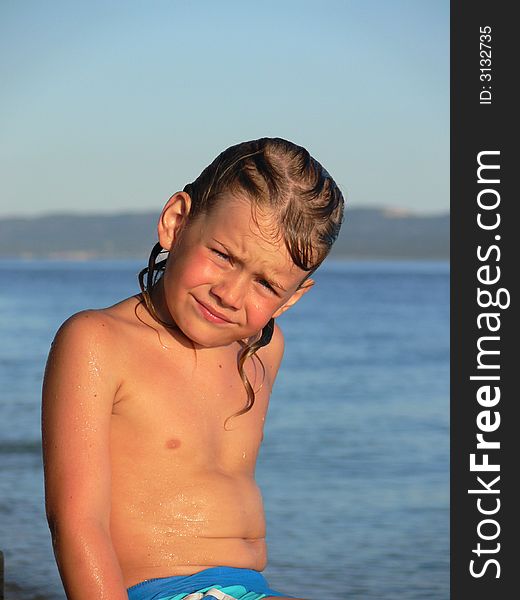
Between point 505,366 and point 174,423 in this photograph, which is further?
point 505,366

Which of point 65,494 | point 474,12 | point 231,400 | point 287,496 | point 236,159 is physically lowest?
point 287,496

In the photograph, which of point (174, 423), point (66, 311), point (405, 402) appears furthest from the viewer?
point (66, 311)

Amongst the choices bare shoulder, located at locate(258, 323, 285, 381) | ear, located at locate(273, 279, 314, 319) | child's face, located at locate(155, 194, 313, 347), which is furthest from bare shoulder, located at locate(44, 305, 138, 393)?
bare shoulder, located at locate(258, 323, 285, 381)

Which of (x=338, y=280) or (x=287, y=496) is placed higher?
(x=338, y=280)

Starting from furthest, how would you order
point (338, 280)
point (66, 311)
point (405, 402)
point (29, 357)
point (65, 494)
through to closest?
point (338, 280)
point (66, 311)
point (29, 357)
point (405, 402)
point (65, 494)

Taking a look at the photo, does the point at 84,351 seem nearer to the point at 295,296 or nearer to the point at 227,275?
the point at 227,275

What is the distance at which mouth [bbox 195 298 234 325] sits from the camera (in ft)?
8.41

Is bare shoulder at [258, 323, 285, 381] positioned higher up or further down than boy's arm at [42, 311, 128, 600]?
higher up

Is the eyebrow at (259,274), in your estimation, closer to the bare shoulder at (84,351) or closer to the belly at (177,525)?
the bare shoulder at (84,351)

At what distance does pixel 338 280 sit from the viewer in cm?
5222

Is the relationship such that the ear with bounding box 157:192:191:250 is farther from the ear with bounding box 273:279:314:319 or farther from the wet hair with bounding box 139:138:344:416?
the ear with bounding box 273:279:314:319

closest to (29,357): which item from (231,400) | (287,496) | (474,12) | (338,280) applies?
(287,496)

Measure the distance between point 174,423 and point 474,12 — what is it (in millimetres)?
2695

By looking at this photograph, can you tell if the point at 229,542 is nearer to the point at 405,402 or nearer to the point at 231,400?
the point at 231,400
